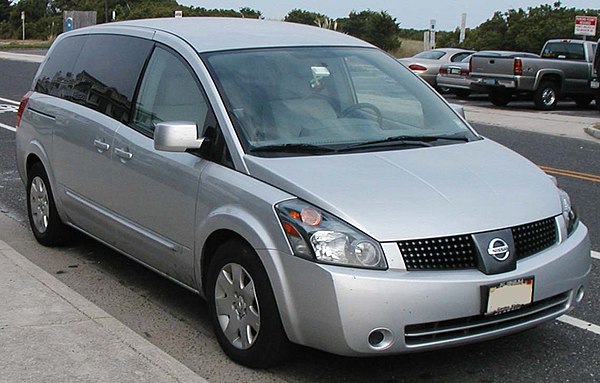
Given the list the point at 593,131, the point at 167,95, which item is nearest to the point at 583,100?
the point at 593,131

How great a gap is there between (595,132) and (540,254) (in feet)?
41.7

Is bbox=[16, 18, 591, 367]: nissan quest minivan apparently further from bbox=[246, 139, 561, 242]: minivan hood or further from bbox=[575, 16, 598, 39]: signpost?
bbox=[575, 16, 598, 39]: signpost

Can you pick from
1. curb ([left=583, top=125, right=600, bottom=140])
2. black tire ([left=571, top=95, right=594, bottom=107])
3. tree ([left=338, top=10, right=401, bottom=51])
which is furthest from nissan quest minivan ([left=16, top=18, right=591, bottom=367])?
tree ([left=338, top=10, right=401, bottom=51])

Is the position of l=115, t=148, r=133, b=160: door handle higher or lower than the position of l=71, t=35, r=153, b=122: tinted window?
lower

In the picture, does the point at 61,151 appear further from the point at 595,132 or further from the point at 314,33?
the point at 595,132

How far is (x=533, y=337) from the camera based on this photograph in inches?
207

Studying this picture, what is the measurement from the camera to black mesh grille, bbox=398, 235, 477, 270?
4223mm

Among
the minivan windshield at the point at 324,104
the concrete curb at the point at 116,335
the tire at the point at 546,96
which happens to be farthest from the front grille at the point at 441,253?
the tire at the point at 546,96

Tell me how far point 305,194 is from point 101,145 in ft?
6.80

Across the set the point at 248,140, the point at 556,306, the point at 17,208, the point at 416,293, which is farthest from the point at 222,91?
the point at 17,208

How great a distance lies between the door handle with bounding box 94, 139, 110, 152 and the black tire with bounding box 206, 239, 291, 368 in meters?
1.47

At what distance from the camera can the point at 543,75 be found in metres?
22.7

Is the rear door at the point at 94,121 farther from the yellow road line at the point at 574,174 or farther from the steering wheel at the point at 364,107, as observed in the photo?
the yellow road line at the point at 574,174

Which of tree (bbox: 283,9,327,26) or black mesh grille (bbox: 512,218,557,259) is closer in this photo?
black mesh grille (bbox: 512,218,557,259)
